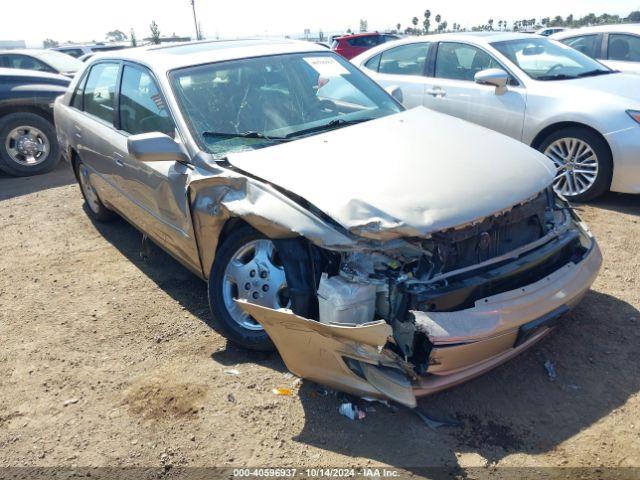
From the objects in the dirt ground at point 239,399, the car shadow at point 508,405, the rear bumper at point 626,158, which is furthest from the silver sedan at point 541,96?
the car shadow at point 508,405

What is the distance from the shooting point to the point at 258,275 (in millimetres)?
3096

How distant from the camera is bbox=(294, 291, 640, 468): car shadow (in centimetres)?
251

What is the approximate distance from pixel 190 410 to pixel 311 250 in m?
1.08

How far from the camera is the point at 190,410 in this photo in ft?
9.43

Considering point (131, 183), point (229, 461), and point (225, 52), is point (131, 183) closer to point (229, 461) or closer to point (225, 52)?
point (225, 52)

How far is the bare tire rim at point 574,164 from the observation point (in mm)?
5251

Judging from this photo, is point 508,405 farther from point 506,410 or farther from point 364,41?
point 364,41

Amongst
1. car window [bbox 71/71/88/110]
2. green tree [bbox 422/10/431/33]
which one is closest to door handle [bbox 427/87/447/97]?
car window [bbox 71/71/88/110]

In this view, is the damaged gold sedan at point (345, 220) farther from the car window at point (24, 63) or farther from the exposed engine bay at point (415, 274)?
the car window at point (24, 63)

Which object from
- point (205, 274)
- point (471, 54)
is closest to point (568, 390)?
point (205, 274)

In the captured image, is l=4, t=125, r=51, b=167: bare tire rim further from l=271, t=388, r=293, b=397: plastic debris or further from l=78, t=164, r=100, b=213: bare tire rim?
l=271, t=388, r=293, b=397: plastic debris

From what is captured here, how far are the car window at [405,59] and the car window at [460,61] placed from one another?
0.25 meters

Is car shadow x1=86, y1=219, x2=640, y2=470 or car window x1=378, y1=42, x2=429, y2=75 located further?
car window x1=378, y1=42, x2=429, y2=75

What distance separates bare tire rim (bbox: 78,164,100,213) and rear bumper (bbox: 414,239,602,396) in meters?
4.09
